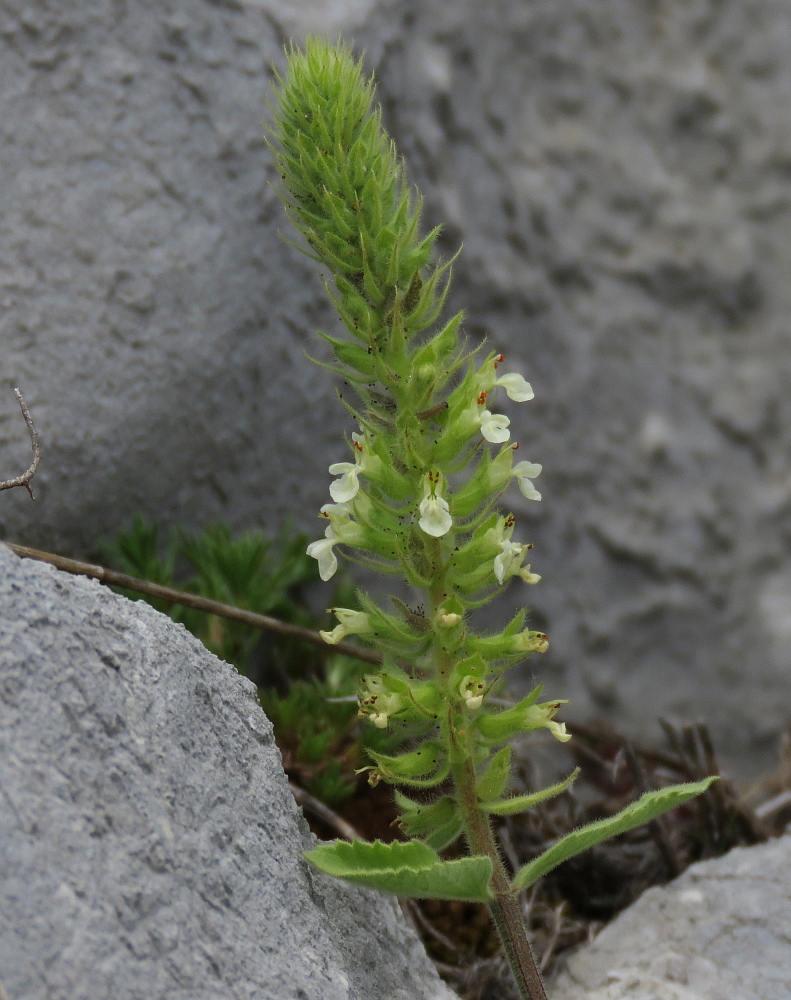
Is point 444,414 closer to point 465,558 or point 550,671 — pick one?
point 465,558

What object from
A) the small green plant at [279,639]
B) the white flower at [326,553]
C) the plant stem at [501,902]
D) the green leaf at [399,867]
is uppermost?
the white flower at [326,553]

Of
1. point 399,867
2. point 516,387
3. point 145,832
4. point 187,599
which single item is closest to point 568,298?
point 516,387

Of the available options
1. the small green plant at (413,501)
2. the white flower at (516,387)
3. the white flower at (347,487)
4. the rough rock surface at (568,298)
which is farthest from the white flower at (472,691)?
the rough rock surface at (568,298)

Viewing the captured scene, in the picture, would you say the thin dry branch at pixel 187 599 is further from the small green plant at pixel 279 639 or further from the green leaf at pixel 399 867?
the green leaf at pixel 399 867

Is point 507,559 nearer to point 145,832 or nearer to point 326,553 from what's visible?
point 326,553

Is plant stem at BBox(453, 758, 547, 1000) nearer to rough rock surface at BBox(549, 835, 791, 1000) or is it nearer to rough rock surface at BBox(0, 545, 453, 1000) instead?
rough rock surface at BBox(0, 545, 453, 1000)

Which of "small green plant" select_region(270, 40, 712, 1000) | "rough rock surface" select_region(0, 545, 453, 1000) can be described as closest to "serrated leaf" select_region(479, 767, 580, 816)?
"small green plant" select_region(270, 40, 712, 1000)
